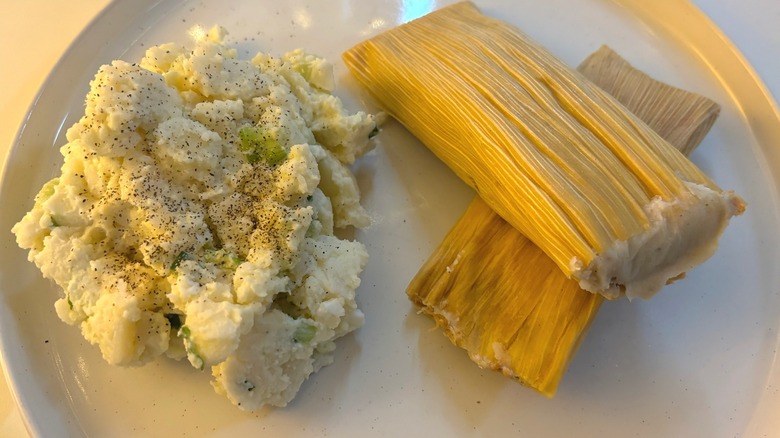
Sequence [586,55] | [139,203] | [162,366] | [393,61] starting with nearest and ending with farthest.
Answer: [139,203] → [162,366] → [393,61] → [586,55]

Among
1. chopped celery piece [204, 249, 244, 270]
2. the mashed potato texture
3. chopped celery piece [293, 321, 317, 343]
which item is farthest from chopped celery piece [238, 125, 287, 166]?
chopped celery piece [293, 321, 317, 343]

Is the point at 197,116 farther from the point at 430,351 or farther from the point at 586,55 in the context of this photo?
the point at 586,55

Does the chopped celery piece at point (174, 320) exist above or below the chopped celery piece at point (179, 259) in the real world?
below

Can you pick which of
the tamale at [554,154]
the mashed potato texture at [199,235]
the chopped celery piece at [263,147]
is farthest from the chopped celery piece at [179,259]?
the tamale at [554,154]

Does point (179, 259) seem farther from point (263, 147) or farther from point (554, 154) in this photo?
point (554, 154)

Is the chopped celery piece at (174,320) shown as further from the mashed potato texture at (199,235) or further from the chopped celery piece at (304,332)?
the chopped celery piece at (304,332)

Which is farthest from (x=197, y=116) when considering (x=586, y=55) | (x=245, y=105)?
(x=586, y=55)

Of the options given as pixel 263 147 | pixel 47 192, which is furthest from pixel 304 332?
pixel 47 192
